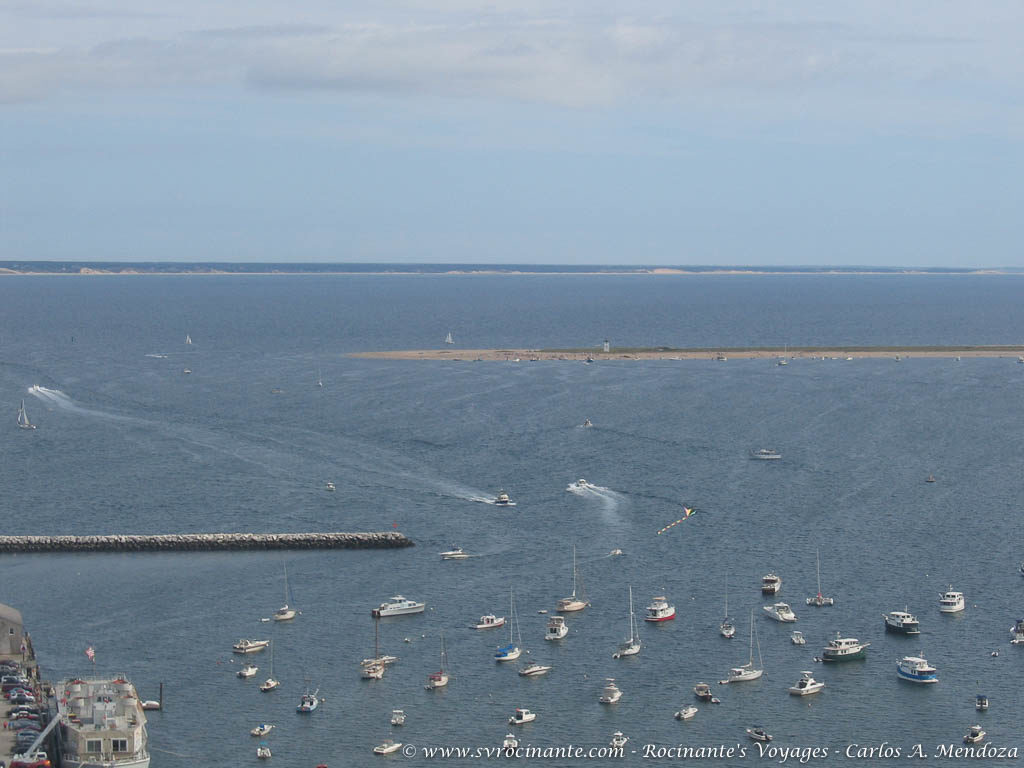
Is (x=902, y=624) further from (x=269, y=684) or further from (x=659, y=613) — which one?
(x=269, y=684)

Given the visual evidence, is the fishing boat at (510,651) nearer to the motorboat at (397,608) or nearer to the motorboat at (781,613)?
the motorboat at (397,608)

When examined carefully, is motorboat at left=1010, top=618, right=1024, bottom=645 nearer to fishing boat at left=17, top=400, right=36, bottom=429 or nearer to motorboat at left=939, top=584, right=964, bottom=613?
motorboat at left=939, top=584, right=964, bottom=613

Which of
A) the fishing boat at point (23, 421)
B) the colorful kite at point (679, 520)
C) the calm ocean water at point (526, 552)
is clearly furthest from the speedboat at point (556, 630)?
the fishing boat at point (23, 421)

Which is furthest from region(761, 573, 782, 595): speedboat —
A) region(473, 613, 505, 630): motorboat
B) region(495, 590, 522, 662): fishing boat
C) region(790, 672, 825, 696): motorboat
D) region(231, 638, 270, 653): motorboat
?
region(231, 638, 270, 653): motorboat

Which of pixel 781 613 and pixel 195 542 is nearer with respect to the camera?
pixel 781 613

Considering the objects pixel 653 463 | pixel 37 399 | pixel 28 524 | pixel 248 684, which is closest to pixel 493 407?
pixel 653 463

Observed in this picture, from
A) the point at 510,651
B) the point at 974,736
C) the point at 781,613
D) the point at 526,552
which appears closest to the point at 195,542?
the point at 526,552
